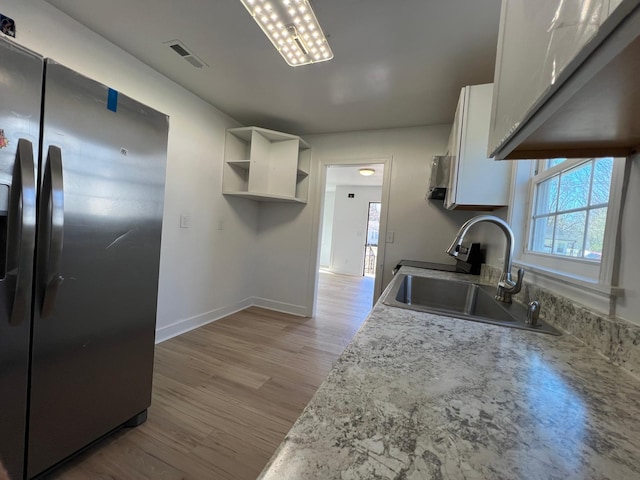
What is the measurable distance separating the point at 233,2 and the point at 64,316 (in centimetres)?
171

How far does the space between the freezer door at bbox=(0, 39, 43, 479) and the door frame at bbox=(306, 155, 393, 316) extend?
2.49 metres

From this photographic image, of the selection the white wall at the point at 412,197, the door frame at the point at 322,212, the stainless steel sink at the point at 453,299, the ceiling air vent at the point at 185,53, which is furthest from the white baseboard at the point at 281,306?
the ceiling air vent at the point at 185,53

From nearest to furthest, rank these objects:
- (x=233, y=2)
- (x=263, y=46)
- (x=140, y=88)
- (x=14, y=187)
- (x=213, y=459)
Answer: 1. (x=14, y=187)
2. (x=213, y=459)
3. (x=233, y=2)
4. (x=263, y=46)
5. (x=140, y=88)

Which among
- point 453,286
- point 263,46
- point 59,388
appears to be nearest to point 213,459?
point 59,388

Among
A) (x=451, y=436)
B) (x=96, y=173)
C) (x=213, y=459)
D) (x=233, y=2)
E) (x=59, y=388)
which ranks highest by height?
(x=233, y=2)

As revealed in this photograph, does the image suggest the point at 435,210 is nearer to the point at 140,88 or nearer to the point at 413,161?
the point at 413,161

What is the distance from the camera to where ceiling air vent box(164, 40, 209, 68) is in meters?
1.77

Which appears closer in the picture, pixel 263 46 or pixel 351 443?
pixel 351 443

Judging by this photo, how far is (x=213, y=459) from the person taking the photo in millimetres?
1282

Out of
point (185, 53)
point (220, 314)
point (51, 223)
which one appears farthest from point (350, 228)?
point (51, 223)

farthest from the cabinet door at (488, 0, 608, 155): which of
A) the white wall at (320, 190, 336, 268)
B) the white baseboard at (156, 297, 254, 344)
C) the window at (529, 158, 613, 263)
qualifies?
the white wall at (320, 190, 336, 268)

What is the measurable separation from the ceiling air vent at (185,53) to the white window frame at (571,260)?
2295mm

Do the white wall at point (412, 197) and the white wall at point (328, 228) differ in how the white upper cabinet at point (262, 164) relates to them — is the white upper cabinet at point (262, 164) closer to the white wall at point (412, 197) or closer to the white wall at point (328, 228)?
the white wall at point (412, 197)

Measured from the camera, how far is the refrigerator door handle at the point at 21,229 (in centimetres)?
92
